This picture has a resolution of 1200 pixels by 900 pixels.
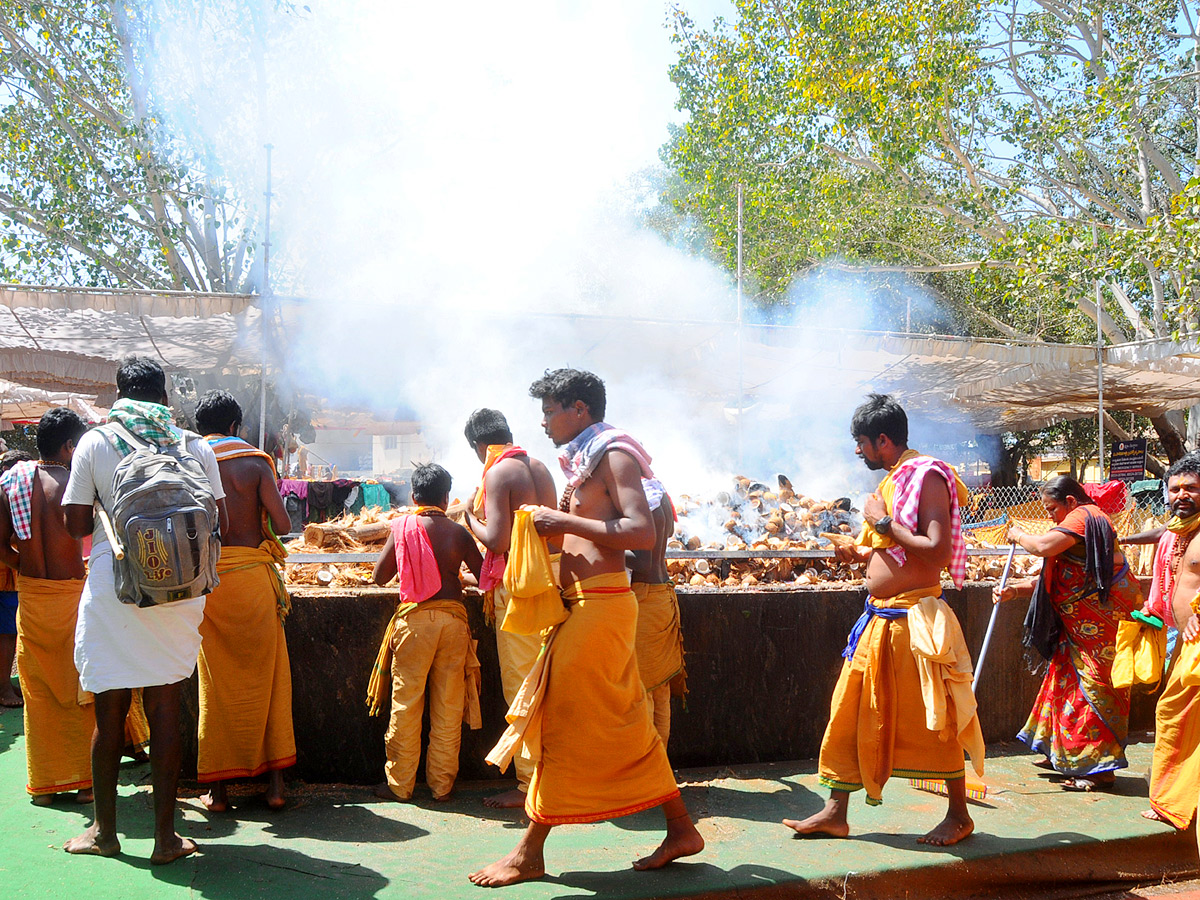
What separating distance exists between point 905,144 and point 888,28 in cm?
165

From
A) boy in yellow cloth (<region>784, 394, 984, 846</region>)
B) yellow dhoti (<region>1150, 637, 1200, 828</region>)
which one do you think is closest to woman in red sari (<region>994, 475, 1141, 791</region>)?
yellow dhoti (<region>1150, 637, 1200, 828</region>)

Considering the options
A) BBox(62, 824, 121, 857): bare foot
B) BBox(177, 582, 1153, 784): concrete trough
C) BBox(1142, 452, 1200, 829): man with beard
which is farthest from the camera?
BBox(177, 582, 1153, 784): concrete trough

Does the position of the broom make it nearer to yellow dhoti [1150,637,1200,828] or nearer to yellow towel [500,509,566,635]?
yellow dhoti [1150,637,1200,828]

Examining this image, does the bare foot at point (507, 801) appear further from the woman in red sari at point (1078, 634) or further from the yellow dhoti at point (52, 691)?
the woman in red sari at point (1078, 634)

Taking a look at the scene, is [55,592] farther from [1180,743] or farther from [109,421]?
[1180,743]

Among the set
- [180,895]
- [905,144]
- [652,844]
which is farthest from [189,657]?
[905,144]

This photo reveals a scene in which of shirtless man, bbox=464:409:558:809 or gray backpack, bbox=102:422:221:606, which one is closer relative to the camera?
gray backpack, bbox=102:422:221:606

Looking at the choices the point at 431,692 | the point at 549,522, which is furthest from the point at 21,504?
the point at 549,522

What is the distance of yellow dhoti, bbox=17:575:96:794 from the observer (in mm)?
3789

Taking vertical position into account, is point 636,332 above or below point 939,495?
above

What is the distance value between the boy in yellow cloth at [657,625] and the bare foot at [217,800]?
6.12ft

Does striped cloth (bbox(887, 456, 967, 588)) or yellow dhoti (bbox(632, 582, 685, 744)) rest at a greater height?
striped cloth (bbox(887, 456, 967, 588))

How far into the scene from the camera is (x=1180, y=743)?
389cm

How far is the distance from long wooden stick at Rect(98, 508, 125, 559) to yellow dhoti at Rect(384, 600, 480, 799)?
4.43 feet
